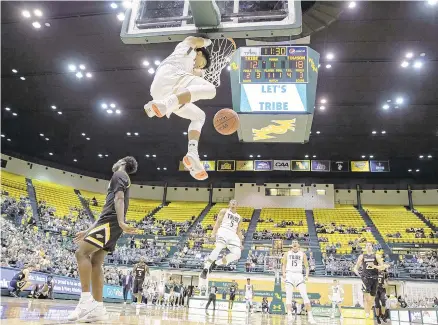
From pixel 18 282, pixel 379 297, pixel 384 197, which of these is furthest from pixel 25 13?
pixel 384 197

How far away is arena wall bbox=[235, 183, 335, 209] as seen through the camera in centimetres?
3152

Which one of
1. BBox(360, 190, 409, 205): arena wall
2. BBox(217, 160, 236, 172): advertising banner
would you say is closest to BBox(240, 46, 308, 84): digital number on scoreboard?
BBox(217, 160, 236, 172): advertising banner

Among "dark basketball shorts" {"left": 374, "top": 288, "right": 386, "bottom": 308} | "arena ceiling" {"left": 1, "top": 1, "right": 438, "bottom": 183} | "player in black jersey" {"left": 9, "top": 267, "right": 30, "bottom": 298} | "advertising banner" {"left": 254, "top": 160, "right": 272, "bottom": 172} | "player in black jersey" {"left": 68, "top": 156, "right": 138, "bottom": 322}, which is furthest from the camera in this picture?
"advertising banner" {"left": 254, "top": 160, "right": 272, "bottom": 172}

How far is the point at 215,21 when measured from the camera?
420cm

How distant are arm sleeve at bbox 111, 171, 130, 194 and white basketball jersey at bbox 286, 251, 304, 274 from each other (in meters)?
5.28

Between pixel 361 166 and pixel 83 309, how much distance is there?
83.8 feet

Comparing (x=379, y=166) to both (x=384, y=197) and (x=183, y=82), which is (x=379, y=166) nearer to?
(x=384, y=197)

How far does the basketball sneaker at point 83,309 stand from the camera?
133 inches

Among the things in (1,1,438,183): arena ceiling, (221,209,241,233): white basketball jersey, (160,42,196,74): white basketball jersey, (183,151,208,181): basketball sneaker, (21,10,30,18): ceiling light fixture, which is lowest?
(221,209,241,233): white basketball jersey

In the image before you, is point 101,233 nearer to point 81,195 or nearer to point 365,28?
point 365,28

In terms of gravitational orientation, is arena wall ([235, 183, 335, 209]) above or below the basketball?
above

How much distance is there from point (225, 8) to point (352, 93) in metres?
13.7

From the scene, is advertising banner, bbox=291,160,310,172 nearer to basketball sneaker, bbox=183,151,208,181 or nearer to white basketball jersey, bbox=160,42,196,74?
basketball sneaker, bbox=183,151,208,181

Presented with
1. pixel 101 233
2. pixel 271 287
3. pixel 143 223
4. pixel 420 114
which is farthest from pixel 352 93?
pixel 143 223
